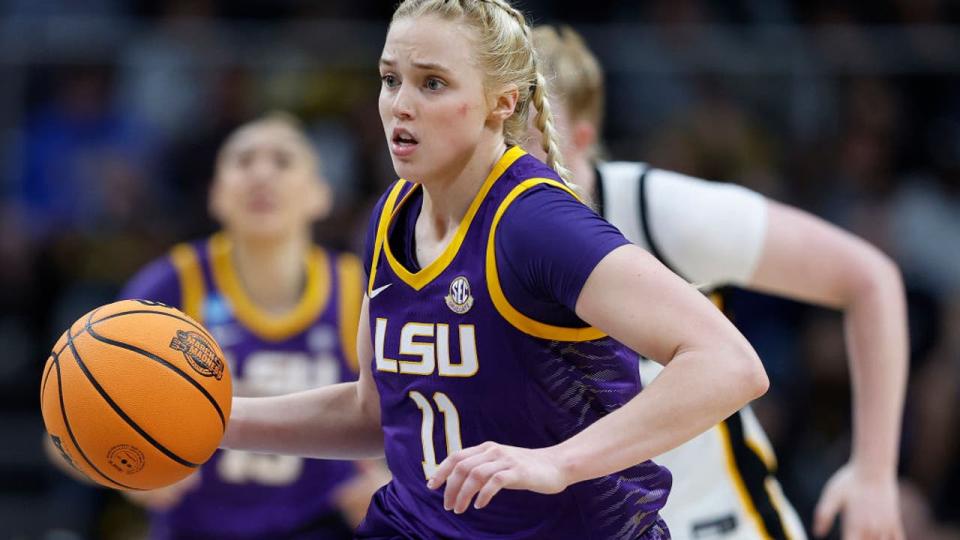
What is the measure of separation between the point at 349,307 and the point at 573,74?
2.04 meters

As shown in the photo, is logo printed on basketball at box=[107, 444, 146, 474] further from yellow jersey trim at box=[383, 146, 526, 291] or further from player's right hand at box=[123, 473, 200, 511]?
player's right hand at box=[123, 473, 200, 511]

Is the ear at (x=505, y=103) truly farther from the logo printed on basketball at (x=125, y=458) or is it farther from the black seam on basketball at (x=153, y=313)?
the logo printed on basketball at (x=125, y=458)

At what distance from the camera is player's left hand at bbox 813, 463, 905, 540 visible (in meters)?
3.77

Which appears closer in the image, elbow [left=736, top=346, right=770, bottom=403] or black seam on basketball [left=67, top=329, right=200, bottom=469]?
elbow [left=736, top=346, right=770, bottom=403]

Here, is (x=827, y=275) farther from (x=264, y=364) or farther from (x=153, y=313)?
(x=264, y=364)

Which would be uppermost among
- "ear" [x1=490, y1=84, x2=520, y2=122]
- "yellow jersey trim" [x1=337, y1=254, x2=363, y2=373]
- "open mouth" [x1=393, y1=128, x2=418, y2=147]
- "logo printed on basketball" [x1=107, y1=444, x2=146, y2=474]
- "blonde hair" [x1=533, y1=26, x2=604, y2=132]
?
"ear" [x1=490, y1=84, x2=520, y2=122]

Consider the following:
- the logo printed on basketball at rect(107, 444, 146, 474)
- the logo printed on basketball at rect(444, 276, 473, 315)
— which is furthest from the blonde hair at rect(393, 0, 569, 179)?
the logo printed on basketball at rect(107, 444, 146, 474)

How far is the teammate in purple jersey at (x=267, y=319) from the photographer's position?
542 centimetres

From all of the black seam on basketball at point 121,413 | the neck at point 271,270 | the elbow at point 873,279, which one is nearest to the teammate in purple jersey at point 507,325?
the black seam on basketball at point 121,413

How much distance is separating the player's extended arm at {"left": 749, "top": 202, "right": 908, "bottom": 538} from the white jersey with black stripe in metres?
0.09

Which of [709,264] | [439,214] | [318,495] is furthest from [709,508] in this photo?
[318,495]

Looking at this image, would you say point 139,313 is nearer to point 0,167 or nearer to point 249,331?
point 249,331

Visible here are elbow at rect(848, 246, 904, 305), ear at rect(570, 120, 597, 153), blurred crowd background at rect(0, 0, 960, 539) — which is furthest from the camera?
blurred crowd background at rect(0, 0, 960, 539)

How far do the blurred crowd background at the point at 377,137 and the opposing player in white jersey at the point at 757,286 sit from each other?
3.69m
